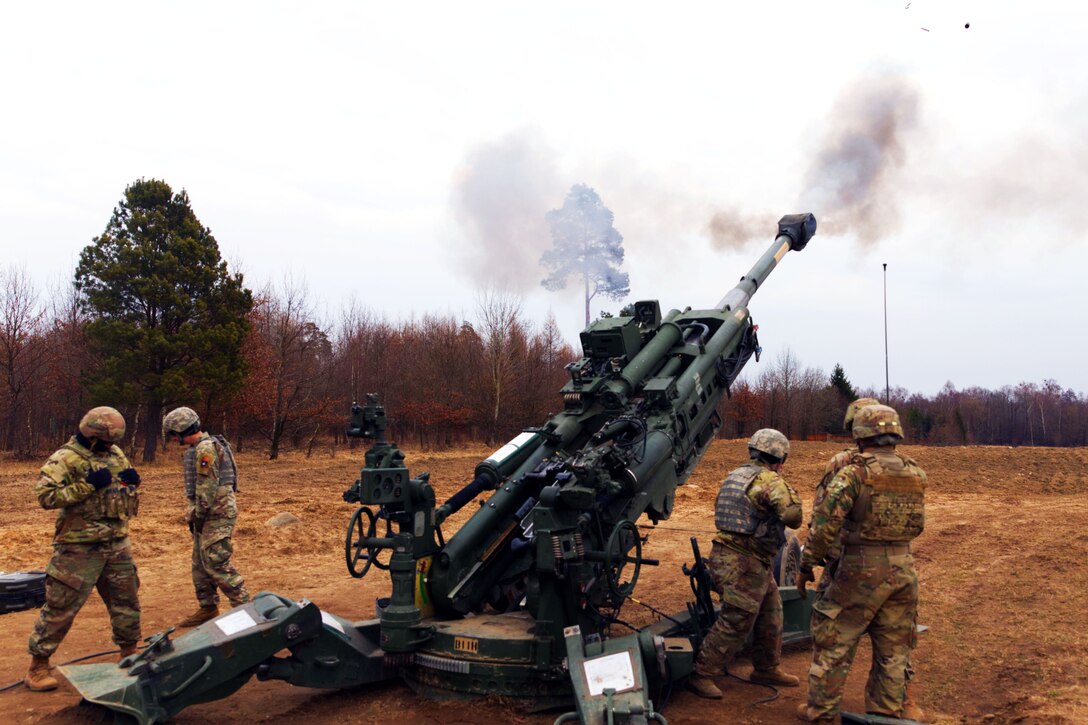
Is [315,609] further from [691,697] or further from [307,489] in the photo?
[307,489]

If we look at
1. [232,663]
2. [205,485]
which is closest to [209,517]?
[205,485]

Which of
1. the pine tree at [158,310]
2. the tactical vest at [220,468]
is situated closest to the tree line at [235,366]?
the pine tree at [158,310]

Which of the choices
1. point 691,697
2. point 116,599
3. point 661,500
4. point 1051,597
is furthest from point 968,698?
point 116,599

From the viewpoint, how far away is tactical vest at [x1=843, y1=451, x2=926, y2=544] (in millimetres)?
5125

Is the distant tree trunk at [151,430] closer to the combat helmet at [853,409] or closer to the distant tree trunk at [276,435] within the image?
the distant tree trunk at [276,435]

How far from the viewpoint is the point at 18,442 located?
27297 mm

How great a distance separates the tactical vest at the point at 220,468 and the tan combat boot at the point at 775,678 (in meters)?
→ 4.54

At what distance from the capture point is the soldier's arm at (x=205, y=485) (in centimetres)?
723

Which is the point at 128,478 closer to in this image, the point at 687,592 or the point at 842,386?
the point at 687,592

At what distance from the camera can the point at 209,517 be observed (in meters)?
7.24

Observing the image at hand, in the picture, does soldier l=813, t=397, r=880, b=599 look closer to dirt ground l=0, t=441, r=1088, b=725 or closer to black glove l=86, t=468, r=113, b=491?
dirt ground l=0, t=441, r=1088, b=725

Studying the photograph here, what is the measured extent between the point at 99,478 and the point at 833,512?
495cm

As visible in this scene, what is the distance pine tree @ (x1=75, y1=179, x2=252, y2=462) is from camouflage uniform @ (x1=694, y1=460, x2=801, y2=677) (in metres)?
21.1

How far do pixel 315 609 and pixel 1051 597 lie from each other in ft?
22.6
